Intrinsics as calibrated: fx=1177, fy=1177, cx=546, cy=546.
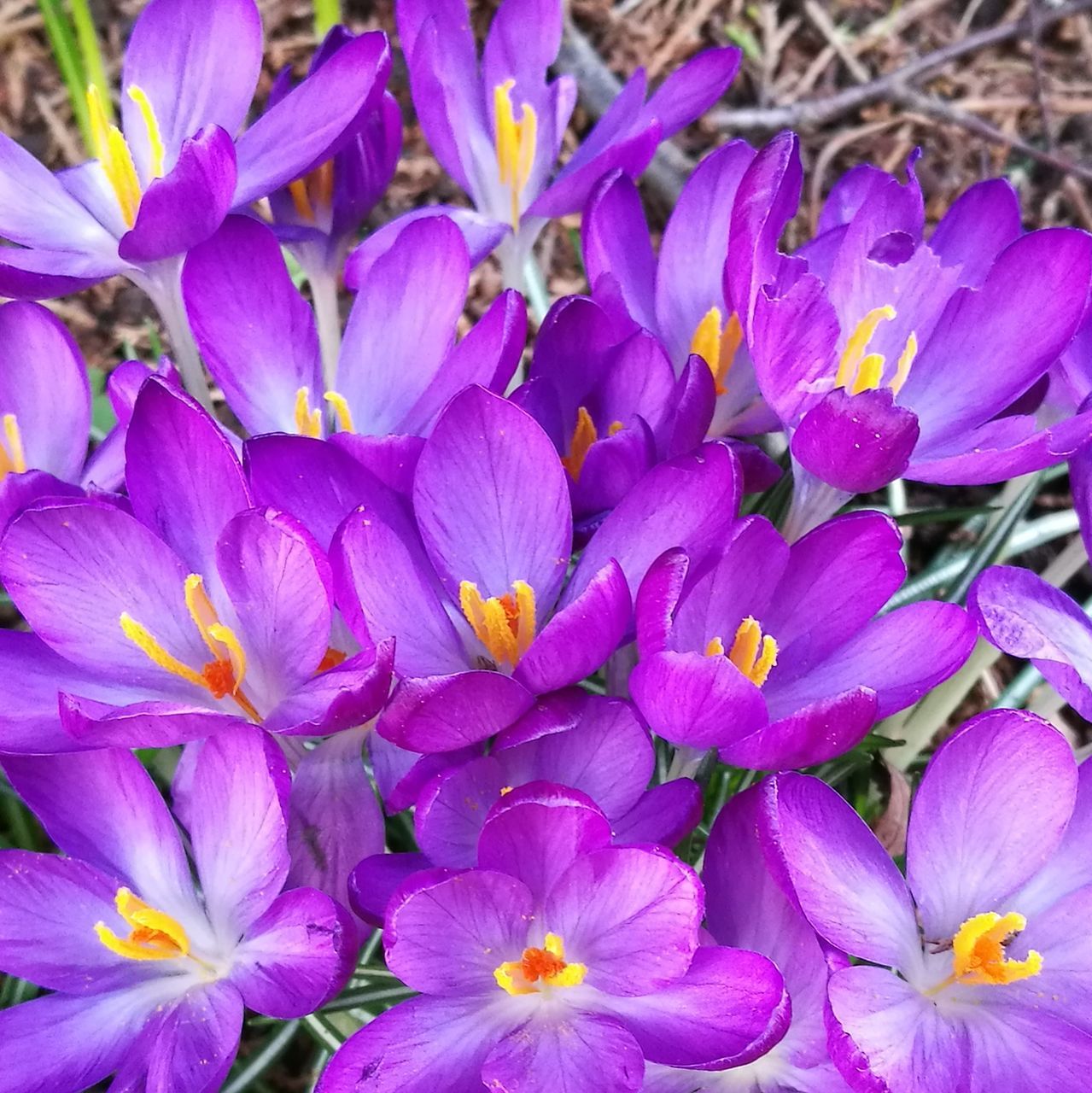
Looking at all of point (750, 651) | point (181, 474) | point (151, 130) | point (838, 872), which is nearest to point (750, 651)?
point (750, 651)

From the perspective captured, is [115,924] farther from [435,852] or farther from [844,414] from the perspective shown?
[844,414]

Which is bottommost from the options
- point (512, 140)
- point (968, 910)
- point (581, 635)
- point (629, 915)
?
point (968, 910)

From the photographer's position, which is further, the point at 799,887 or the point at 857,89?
the point at 857,89

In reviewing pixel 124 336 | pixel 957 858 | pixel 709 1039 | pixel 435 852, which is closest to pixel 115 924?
pixel 435 852

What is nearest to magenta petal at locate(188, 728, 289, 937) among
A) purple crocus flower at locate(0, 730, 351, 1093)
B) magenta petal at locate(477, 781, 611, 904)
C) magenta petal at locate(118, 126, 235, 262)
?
purple crocus flower at locate(0, 730, 351, 1093)

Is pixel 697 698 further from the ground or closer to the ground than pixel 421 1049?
further from the ground

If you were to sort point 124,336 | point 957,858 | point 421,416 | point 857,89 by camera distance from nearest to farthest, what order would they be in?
1. point 957,858
2. point 421,416
3. point 124,336
4. point 857,89

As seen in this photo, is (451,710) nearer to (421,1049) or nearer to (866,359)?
(421,1049)

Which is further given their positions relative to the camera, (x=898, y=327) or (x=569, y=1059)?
(x=898, y=327)
